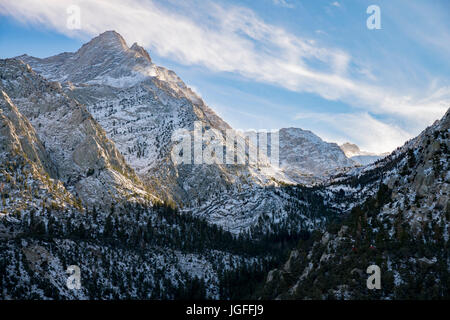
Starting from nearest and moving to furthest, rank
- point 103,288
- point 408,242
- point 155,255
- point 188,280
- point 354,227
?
point 408,242
point 354,227
point 103,288
point 188,280
point 155,255

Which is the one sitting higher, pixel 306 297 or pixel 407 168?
pixel 407 168

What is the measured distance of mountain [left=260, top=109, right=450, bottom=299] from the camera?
80750mm

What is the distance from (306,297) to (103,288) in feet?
308

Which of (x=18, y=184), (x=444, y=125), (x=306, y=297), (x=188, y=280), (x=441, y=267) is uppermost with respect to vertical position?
(x=444, y=125)

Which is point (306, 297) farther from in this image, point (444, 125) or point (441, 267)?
point (444, 125)

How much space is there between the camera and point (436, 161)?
100000 millimetres

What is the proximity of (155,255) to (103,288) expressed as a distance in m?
39.5

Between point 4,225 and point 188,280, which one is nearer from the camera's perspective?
point 4,225

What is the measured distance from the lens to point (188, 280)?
601 ft

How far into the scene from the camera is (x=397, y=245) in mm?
89875

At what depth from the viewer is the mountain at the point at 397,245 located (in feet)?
265
